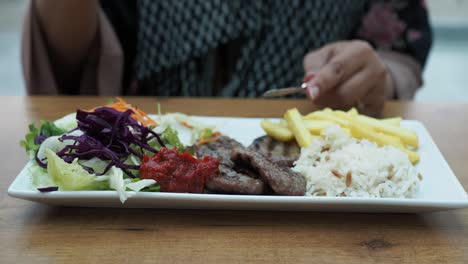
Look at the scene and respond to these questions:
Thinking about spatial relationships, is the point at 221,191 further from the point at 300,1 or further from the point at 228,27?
the point at 300,1

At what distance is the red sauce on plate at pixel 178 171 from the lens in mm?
976

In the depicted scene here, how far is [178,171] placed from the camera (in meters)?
0.99

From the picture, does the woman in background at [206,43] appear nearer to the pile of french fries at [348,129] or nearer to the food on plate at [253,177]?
the pile of french fries at [348,129]

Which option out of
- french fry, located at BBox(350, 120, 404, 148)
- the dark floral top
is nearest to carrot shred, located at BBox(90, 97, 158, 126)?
french fry, located at BBox(350, 120, 404, 148)

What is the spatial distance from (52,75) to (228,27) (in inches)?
28.3

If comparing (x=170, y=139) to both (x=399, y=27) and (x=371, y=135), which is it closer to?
(x=371, y=135)

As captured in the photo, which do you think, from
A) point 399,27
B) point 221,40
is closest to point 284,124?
point 221,40

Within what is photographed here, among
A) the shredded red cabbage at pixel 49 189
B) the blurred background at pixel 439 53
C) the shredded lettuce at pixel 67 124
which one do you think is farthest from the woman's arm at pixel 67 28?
the blurred background at pixel 439 53

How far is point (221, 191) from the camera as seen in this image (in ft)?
3.23

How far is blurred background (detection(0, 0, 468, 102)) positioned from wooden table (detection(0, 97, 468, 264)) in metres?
3.59

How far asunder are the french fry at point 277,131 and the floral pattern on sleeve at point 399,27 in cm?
112

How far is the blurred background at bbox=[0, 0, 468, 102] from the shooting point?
4529 mm

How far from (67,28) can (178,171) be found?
108cm

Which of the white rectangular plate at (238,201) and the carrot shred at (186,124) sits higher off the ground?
the white rectangular plate at (238,201)
